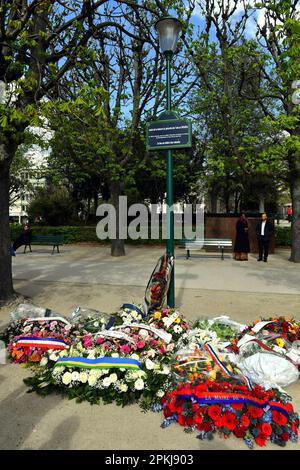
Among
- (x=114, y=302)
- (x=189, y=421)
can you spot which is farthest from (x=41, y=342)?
(x=114, y=302)

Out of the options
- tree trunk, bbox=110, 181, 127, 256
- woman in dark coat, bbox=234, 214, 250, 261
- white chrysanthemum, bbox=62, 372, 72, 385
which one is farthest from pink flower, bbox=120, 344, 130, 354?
tree trunk, bbox=110, 181, 127, 256

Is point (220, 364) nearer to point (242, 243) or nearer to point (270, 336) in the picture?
point (270, 336)

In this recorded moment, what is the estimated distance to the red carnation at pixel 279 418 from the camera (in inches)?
113

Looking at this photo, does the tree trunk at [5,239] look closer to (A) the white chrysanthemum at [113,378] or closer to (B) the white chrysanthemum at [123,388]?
(A) the white chrysanthemum at [113,378]

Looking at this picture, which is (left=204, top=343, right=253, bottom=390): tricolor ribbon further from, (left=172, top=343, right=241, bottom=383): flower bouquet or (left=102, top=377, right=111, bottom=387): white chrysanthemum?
(left=102, top=377, right=111, bottom=387): white chrysanthemum

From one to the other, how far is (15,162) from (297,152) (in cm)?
2741

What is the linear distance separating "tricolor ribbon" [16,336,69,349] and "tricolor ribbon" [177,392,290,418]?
5.99 ft

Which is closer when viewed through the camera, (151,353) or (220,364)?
(220,364)

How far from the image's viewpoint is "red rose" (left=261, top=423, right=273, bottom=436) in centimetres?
279

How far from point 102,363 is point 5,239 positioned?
448cm

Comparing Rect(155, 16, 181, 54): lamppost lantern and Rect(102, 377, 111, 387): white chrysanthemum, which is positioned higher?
Rect(155, 16, 181, 54): lamppost lantern

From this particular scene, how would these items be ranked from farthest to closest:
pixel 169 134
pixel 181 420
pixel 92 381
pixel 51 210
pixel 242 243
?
pixel 51 210
pixel 242 243
pixel 169 134
pixel 92 381
pixel 181 420

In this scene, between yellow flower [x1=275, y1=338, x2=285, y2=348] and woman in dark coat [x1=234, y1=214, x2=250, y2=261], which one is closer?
yellow flower [x1=275, y1=338, x2=285, y2=348]

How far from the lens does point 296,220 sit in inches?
521
